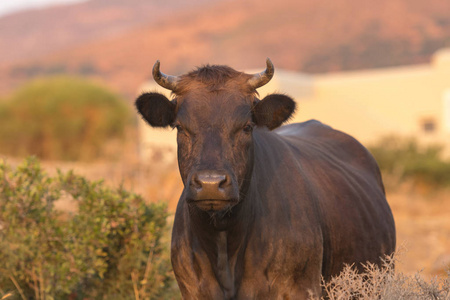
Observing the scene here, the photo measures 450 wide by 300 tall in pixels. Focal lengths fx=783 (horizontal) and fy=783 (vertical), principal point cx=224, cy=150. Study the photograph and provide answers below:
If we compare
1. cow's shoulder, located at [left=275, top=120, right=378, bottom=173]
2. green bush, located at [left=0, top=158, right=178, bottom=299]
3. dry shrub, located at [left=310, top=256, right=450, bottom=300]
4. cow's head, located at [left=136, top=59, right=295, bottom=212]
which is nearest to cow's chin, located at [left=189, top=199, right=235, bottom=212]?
cow's head, located at [left=136, top=59, right=295, bottom=212]

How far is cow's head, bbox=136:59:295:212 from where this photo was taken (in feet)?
15.5

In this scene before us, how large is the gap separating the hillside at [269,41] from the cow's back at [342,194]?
238ft

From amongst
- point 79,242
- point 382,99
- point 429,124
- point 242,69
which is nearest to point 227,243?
point 79,242

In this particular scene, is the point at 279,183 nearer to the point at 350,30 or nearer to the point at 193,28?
the point at 350,30

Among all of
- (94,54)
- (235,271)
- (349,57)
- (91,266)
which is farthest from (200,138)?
(94,54)

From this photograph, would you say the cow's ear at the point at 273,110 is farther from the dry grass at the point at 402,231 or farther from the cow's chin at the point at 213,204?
the dry grass at the point at 402,231

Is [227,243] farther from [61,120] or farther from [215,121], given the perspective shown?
[61,120]

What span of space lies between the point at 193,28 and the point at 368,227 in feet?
326

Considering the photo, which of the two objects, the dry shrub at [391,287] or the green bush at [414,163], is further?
the green bush at [414,163]

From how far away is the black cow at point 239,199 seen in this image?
4.94m

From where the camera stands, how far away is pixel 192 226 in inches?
215

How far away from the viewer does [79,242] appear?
7281 millimetres

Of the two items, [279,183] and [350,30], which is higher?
[350,30]

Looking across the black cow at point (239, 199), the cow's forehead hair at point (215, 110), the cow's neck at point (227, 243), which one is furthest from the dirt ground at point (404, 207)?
the cow's forehead hair at point (215, 110)
